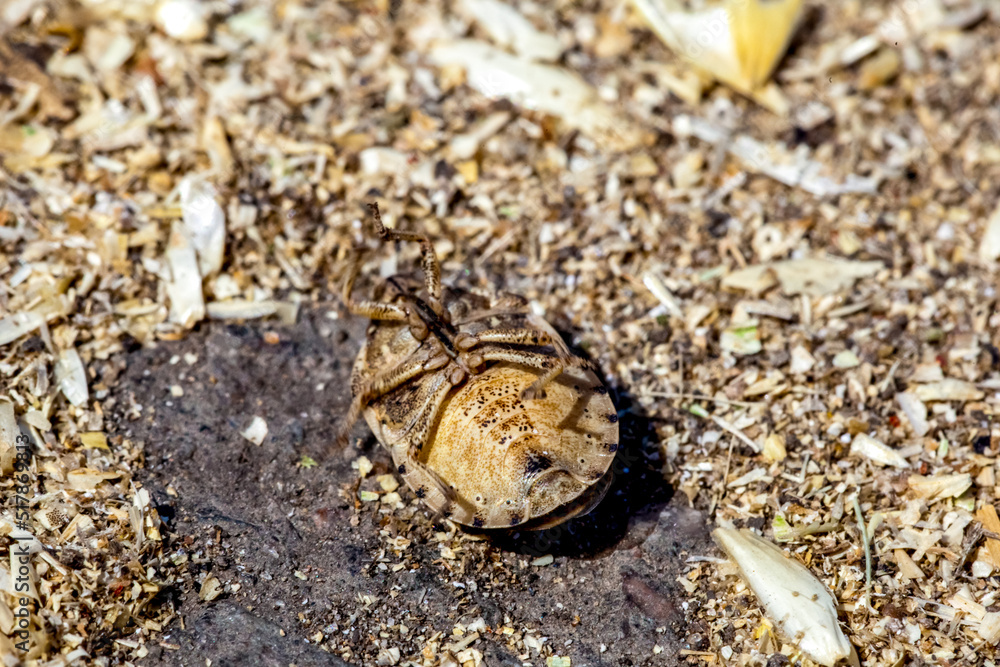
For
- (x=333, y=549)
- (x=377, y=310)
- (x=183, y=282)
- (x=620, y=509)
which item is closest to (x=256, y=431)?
(x=333, y=549)

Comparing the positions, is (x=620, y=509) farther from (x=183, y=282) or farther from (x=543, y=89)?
(x=543, y=89)

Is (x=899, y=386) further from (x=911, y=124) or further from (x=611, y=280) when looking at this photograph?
(x=911, y=124)

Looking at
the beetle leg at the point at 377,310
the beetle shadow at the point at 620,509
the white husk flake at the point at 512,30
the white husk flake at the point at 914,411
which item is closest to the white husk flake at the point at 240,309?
the beetle leg at the point at 377,310

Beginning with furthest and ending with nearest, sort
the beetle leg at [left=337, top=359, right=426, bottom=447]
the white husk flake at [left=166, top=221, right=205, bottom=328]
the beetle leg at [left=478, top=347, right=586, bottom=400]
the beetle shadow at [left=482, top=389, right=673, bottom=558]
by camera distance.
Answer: the white husk flake at [left=166, top=221, right=205, bottom=328]
the beetle shadow at [left=482, top=389, right=673, bottom=558]
the beetle leg at [left=337, top=359, right=426, bottom=447]
the beetle leg at [left=478, top=347, right=586, bottom=400]

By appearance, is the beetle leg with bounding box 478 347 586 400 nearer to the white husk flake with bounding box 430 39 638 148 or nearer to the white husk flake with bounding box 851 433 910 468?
the white husk flake with bounding box 851 433 910 468

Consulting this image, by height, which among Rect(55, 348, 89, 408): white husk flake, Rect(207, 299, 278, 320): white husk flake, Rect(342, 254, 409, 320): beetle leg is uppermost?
Rect(342, 254, 409, 320): beetle leg

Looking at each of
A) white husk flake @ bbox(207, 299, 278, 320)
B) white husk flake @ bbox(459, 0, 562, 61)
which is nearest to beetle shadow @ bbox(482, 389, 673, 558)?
white husk flake @ bbox(207, 299, 278, 320)

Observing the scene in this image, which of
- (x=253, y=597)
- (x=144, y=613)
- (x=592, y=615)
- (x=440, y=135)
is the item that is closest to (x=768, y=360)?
(x=592, y=615)

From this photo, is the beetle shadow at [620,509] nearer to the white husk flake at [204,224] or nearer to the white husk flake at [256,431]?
the white husk flake at [256,431]
